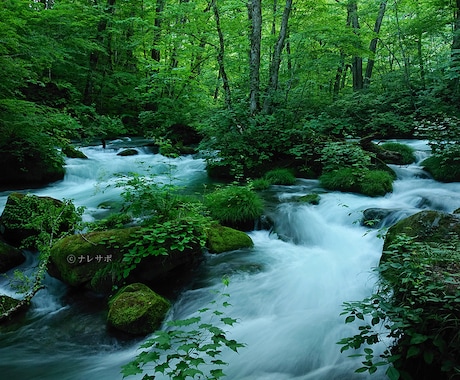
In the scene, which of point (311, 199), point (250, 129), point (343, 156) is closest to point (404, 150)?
point (343, 156)

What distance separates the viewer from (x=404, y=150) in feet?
32.1

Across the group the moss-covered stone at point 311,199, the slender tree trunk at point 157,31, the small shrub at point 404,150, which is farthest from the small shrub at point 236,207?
the slender tree trunk at point 157,31

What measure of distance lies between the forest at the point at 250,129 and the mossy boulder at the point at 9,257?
0.33 metres

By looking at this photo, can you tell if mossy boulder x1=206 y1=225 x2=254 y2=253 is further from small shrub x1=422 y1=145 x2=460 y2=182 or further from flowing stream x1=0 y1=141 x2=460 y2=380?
small shrub x1=422 y1=145 x2=460 y2=182

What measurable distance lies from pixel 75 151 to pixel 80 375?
902 centimetres

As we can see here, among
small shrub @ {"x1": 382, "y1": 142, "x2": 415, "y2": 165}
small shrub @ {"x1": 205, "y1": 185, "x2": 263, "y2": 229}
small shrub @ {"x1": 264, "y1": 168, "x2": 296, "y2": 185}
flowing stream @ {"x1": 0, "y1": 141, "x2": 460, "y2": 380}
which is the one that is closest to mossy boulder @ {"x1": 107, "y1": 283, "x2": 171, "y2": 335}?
flowing stream @ {"x1": 0, "y1": 141, "x2": 460, "y2": 380}

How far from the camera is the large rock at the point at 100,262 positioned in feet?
13.6

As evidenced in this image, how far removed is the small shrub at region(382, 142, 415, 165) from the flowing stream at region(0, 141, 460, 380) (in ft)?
7.87

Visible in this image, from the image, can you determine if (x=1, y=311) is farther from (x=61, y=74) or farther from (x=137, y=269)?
(x=61, y=74)

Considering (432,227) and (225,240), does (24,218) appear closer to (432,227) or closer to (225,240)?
(225,240)

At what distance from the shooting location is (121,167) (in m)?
10.5

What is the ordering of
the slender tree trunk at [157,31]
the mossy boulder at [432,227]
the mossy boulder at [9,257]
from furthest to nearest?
the slender tree trunk at [157,31] → the mossy boulder at [9,257] → the mossy boulder at [432,227]

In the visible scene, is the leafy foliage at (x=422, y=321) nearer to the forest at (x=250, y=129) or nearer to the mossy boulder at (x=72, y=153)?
the forest at (x=250, y=129)

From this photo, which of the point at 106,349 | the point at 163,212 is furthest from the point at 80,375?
the point at 163,212
